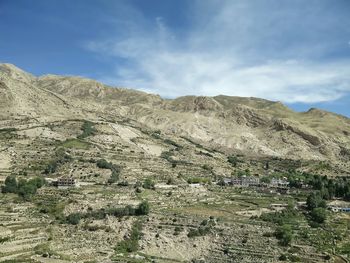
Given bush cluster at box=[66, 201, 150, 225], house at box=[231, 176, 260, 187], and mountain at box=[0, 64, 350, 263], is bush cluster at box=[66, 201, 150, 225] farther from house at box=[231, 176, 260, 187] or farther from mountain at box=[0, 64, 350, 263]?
house at box=[231, 176, 260, 187]

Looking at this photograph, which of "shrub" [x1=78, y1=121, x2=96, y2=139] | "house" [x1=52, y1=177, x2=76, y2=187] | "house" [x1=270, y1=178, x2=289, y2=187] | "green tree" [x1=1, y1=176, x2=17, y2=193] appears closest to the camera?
"green tree" [x1=1, y1=176, x2=17, y2=193]

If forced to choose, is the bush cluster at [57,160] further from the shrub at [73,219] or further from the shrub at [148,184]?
the shrub at [73,219]

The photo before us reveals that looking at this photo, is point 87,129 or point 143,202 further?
point 87,129

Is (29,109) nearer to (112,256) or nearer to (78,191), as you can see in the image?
(78,191)

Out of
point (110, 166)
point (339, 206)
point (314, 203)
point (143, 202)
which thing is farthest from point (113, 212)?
point (339, 206)

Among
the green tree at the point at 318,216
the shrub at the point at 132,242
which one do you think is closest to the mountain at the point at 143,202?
the shrub at the point at 132,242

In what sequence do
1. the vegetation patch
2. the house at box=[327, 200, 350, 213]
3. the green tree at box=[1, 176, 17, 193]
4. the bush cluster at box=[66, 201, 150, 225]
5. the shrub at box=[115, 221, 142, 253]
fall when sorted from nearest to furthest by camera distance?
1. the shrub at box=[115, 221, 142, 253]
2. the bush cluster at box=[66, 201, 150, 225]
3. the green tree at box=[1, 176, 17, 193]
4. the house at box=[327, 200, 350, 213]
5. the vegetation patch

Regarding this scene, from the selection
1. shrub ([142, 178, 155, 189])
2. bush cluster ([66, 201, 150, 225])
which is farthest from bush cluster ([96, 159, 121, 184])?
bush cluster ([66, 201, 150, 225])

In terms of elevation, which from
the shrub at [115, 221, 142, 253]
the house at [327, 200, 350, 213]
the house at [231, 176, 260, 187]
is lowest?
the shrub at [115, 221, 142, 253]

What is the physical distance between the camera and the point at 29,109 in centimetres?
18825

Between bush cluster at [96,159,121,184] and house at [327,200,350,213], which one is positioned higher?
bush cluster at [96,159,121,184]

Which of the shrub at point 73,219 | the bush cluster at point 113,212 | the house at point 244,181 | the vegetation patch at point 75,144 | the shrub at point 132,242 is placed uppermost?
the vegetation patch at point 75,144

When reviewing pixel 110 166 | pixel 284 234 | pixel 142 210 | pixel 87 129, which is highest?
pixel 87 129

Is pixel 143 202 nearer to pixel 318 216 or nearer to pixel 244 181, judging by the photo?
pixel 318 216
